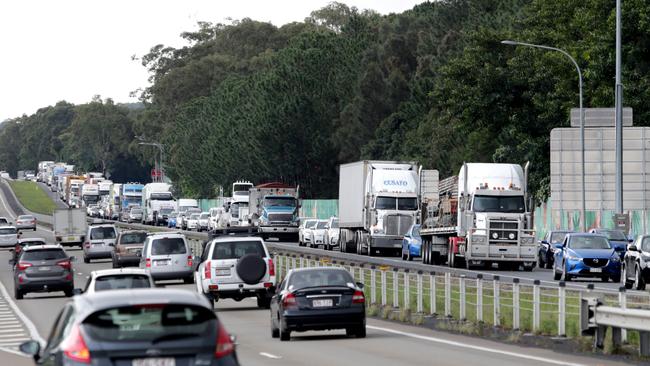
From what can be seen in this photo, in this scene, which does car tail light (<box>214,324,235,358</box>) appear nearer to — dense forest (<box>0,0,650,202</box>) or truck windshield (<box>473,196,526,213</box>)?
truck windshield (<box>473,196,526,213</box>)

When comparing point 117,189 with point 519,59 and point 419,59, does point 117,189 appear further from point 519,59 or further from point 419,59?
point 519,59

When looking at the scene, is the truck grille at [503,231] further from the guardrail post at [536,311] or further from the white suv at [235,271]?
the guardrail post at [536,311]

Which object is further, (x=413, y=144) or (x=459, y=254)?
(x=413, y=144)

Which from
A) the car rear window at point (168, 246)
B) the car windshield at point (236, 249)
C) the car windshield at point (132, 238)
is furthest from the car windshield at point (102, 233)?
the car windshield at point (236, 249)

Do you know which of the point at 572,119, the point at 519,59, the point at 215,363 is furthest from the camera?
the point at 519,59

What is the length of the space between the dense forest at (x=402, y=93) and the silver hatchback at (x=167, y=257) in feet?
90.8

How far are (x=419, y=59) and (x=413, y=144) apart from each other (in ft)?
24.3

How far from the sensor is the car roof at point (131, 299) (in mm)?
11961

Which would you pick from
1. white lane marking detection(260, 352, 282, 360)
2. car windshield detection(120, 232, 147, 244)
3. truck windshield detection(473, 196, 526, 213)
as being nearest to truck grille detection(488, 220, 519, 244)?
truck windshield detection(473, 196, 526, 213)

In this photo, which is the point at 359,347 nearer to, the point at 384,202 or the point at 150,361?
the point at 150,361

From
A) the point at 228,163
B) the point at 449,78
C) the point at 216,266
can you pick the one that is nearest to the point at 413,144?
the point at 449,78

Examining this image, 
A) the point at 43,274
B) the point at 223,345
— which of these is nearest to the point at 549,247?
the point at 43,274

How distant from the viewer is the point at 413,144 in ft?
352

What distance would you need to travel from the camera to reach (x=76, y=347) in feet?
→ 38.9
